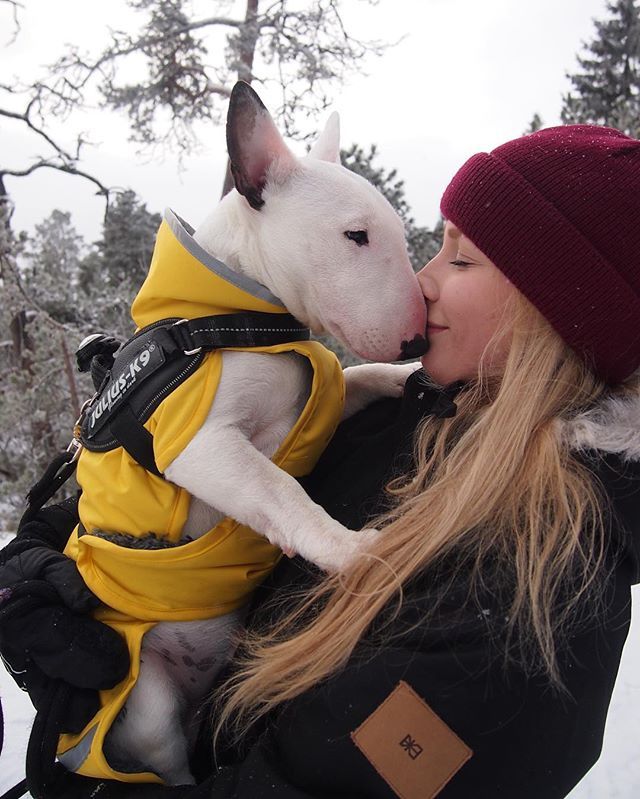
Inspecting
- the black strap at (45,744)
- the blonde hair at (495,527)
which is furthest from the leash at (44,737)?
the blonde hair at (495,527)

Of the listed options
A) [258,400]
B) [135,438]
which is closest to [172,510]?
[135,438]

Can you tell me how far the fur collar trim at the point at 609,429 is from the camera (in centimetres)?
113

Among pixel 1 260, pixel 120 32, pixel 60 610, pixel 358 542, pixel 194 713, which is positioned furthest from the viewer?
pixel 120 32

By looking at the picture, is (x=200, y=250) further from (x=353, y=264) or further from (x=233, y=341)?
(x=353, y=264)

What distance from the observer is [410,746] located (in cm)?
96

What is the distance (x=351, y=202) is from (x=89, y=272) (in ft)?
69.0

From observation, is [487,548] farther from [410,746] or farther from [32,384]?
[32,384]

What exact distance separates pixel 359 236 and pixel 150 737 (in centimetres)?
128

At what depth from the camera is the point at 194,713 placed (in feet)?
5.47

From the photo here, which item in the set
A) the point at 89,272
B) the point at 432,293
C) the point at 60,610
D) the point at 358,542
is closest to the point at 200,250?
the point at 432,293

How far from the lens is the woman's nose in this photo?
1.49 m

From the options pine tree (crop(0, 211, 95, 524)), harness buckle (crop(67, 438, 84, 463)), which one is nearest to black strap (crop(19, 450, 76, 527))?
harness buckle (crop(67, 438, 84, 463))

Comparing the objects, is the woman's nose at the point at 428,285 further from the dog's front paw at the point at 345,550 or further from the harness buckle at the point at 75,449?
the harness buckle at the point at 75,449

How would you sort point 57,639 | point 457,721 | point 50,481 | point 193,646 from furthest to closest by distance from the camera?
point 50,481 → point 193,646 → point 57,639 → point 457,721
